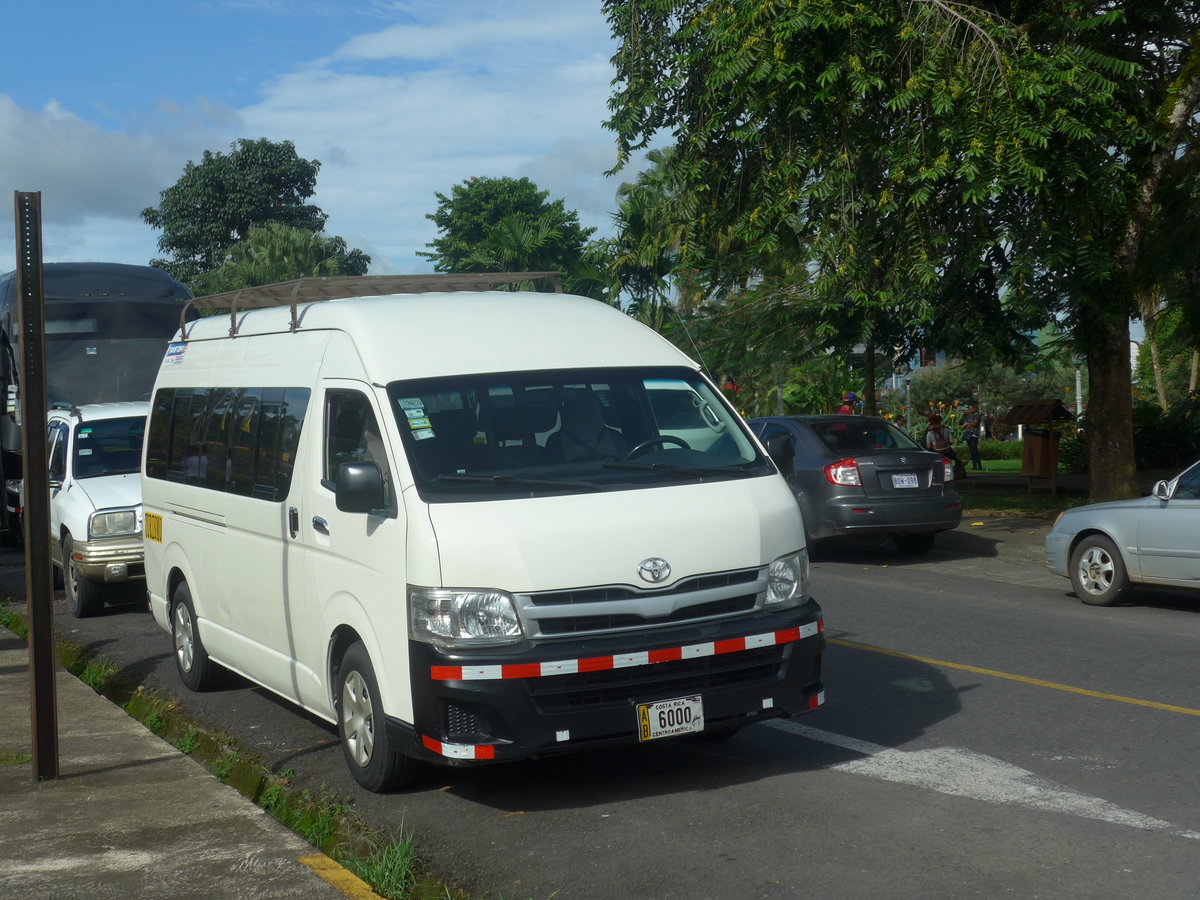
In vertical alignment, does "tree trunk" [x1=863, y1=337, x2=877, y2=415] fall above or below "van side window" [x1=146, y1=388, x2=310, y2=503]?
above

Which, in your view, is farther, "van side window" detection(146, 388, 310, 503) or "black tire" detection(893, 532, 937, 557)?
"black tire" detection(893, 532, 937, 557)

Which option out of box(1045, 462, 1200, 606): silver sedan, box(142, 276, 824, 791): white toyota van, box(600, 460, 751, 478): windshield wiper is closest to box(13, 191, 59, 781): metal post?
box(142, 276, 824, 791): white toyota van

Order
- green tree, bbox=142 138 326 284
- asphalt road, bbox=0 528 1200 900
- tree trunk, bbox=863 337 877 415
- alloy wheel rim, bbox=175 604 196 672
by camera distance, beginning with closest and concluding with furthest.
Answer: asphalt road, bbox=0 528 1200 900, alloy wheel rim, bbox=175 604 196 672, tree trunk, bbox=863 337 877 415, green tree, bbox=142 138 326 284

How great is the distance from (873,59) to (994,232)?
97.6 inches

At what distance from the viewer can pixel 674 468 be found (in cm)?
637

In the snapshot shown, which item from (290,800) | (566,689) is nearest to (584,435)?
(566,689)

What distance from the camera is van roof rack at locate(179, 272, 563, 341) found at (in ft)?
26.8

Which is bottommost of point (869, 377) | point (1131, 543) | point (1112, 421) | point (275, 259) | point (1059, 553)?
point (1059, 553)

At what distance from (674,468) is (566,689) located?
4.11 feet

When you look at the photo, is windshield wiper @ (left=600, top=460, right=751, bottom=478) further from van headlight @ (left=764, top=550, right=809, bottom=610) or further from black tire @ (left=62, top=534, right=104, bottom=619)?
black tire @ (left=62, top=534, right=104, bottom=619)

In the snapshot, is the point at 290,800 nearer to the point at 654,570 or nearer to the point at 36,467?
the point at 36,467

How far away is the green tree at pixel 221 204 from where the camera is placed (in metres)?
61.8

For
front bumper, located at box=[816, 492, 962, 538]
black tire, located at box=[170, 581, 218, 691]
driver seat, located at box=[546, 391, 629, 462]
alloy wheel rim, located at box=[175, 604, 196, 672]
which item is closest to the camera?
driver seat, located at box=[546, 391, 629, 462]

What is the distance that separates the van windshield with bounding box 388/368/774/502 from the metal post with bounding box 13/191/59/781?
1733 millimetres
